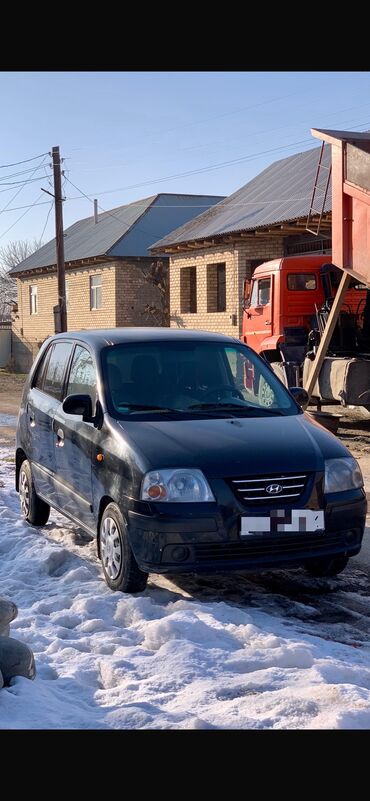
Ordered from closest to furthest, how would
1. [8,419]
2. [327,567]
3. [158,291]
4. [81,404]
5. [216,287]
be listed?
[327,567], [81,404], [8,419], [216,287], [158,291]

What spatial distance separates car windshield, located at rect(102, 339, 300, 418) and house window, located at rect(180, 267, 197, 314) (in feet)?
62.5

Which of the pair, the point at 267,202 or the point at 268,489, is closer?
the point at 268,489

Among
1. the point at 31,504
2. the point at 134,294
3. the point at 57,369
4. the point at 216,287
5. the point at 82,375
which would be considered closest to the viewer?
the point at 82,375

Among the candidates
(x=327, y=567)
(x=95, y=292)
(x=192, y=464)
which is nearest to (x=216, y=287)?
(x=95, y=292)

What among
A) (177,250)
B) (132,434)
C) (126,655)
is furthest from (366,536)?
(177,250)

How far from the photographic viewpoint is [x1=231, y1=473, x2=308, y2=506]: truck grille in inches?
206

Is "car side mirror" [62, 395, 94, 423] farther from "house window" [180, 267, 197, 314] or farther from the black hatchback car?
"house window" [180, 267, 197, 314]

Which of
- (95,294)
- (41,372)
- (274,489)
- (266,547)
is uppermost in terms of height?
(95,294)

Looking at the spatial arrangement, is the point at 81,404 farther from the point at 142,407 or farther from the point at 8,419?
the point at 8,419

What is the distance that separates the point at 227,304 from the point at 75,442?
16699 mm

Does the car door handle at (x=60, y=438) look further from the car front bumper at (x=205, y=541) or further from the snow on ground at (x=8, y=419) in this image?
the snow on ground at (x=8, y=419)

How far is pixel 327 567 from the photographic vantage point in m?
6.02

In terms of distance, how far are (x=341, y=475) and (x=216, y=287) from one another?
62.5 ft
